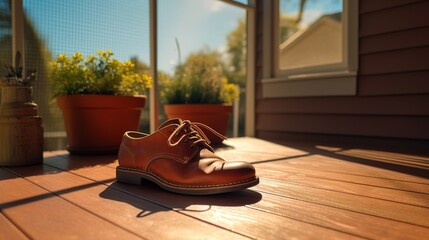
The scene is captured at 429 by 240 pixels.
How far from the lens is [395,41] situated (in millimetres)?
2141

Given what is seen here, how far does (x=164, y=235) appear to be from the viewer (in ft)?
2.13

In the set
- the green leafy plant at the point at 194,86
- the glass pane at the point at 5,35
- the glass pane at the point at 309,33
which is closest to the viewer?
the glass pane at the point at 5,35

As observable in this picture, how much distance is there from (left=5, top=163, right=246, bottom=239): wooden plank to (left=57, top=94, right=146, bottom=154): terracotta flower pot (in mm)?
578

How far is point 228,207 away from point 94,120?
46.4 inches

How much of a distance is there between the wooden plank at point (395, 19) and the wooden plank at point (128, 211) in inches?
76.1

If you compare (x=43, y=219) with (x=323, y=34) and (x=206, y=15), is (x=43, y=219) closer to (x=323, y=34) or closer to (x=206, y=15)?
(x=323, y=34)

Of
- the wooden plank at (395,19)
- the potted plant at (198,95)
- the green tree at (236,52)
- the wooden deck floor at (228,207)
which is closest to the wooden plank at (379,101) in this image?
the wooden plank at (395,19)

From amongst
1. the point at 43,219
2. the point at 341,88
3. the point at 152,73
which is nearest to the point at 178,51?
the point at 152,73

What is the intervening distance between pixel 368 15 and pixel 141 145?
1896mm

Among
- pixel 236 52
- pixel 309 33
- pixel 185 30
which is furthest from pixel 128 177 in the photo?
pixel 236 52

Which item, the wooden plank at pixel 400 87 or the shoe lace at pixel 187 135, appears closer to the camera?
the shoe lace at pixel 187 135

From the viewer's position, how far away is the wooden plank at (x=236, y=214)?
661 millimetres

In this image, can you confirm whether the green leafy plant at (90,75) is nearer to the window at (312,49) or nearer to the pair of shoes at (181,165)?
the pair of shoes at (181,165)

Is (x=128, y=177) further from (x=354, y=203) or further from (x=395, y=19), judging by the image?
(x=395, y=19)
